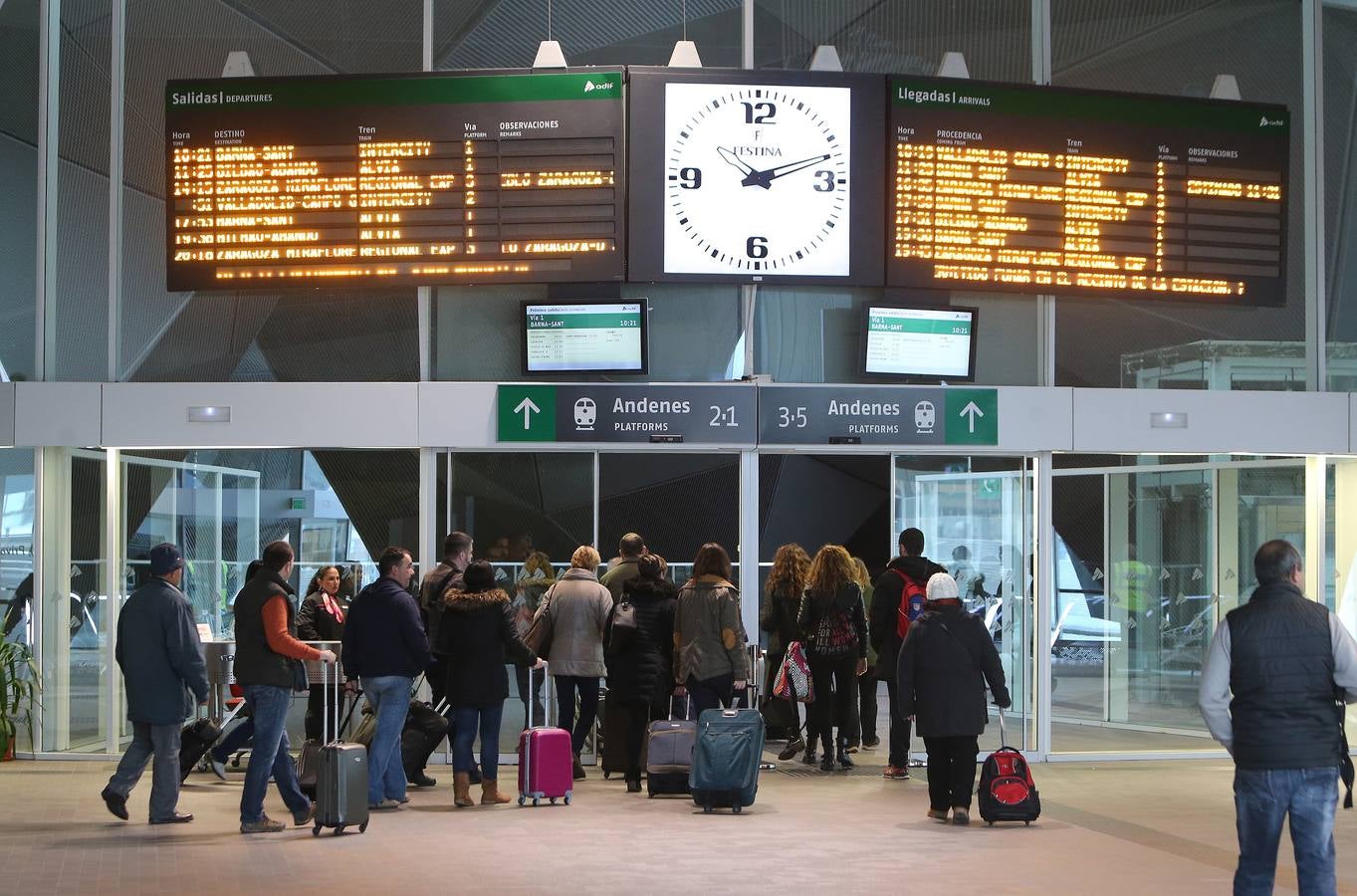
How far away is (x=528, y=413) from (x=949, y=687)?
3.90 m

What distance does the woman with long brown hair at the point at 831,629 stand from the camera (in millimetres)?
11289

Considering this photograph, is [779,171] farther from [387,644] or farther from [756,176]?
[387,644]

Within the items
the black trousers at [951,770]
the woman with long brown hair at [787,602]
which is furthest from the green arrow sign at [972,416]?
the black trousers at [951,770]

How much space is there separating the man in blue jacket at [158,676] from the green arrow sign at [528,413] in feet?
10.3

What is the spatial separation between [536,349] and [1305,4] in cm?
643

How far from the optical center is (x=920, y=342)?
1207 centimetres

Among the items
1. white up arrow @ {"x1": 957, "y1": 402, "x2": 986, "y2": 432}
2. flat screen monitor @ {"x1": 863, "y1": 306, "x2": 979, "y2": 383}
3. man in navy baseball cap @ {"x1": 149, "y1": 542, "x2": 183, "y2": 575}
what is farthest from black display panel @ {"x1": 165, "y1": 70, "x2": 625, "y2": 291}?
man in navy baseball cap @ {"x1": 149, "y1": 542, "x2": 183, "y2": 575}

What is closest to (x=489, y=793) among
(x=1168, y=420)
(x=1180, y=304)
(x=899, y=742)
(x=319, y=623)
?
(x=319, y=623)

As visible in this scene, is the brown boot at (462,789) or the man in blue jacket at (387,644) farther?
the brown boot at (462,789)

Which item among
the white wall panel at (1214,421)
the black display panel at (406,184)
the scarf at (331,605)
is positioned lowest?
the scarf at (331,605)

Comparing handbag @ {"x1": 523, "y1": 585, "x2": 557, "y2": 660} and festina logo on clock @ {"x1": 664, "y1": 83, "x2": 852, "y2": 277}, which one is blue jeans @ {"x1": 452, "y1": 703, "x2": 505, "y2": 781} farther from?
festina logo on clock @ {"x1": 664, "y1": 83, "x2": 852, "y2": 277}

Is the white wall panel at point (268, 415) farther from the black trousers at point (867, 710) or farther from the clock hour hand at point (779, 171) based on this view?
the black trousers at point (867, 710)

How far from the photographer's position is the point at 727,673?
1043 centimetres

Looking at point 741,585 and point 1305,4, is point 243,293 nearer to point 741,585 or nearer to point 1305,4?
point 741,585
